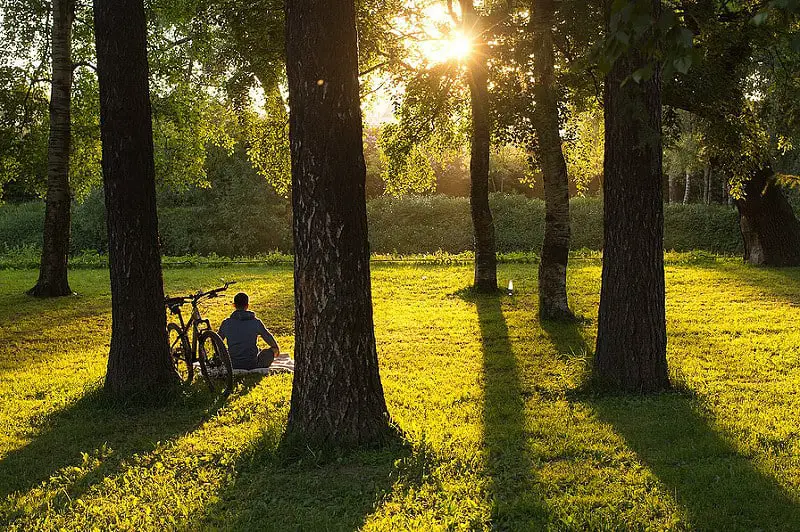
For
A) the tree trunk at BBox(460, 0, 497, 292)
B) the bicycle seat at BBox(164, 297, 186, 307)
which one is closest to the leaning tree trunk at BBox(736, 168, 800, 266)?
the tree trunk at BBox(460, 0, 497, 292)

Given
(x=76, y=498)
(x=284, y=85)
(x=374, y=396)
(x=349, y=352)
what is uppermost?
(x=284, y=85)

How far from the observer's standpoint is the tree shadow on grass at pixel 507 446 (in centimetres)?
495

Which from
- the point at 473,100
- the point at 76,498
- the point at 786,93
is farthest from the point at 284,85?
the point at 76,498

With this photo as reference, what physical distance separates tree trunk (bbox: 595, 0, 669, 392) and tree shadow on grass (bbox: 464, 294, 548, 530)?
120cm

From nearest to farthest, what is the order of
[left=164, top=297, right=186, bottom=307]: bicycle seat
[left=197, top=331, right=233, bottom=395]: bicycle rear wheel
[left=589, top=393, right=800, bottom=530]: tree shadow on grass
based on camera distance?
[left=589, top=393, right=800, bottom=530]: tree shadow on grass < [left=197, top=331, right=233, bottom=395]: bicycle rear wheel < [left=164, top=297, right=186, bottom=307]: bicycle seat

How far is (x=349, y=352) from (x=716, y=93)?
29.2 feet

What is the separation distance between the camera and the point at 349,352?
20.6 ft

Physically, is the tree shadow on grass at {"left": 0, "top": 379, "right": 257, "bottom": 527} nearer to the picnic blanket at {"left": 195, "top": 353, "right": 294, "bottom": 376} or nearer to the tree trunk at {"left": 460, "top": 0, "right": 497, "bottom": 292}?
the picnic blanket at {"left": 195, "top": 353, "right": 294, "bottom": 376}

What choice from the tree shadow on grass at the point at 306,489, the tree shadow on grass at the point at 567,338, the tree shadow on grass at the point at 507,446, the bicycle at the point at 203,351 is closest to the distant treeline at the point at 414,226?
the tree shadow on grass at the point at 567,338

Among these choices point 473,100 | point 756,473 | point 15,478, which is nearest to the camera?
point 756,473

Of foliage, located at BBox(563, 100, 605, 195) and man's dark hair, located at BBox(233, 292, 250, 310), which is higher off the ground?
foliage, located at BBox(563, 100, 605, 195)

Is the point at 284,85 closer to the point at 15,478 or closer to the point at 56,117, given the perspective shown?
the point at 56,117

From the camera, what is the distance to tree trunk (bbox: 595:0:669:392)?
7.68 m

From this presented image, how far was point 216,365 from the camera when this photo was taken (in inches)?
346
